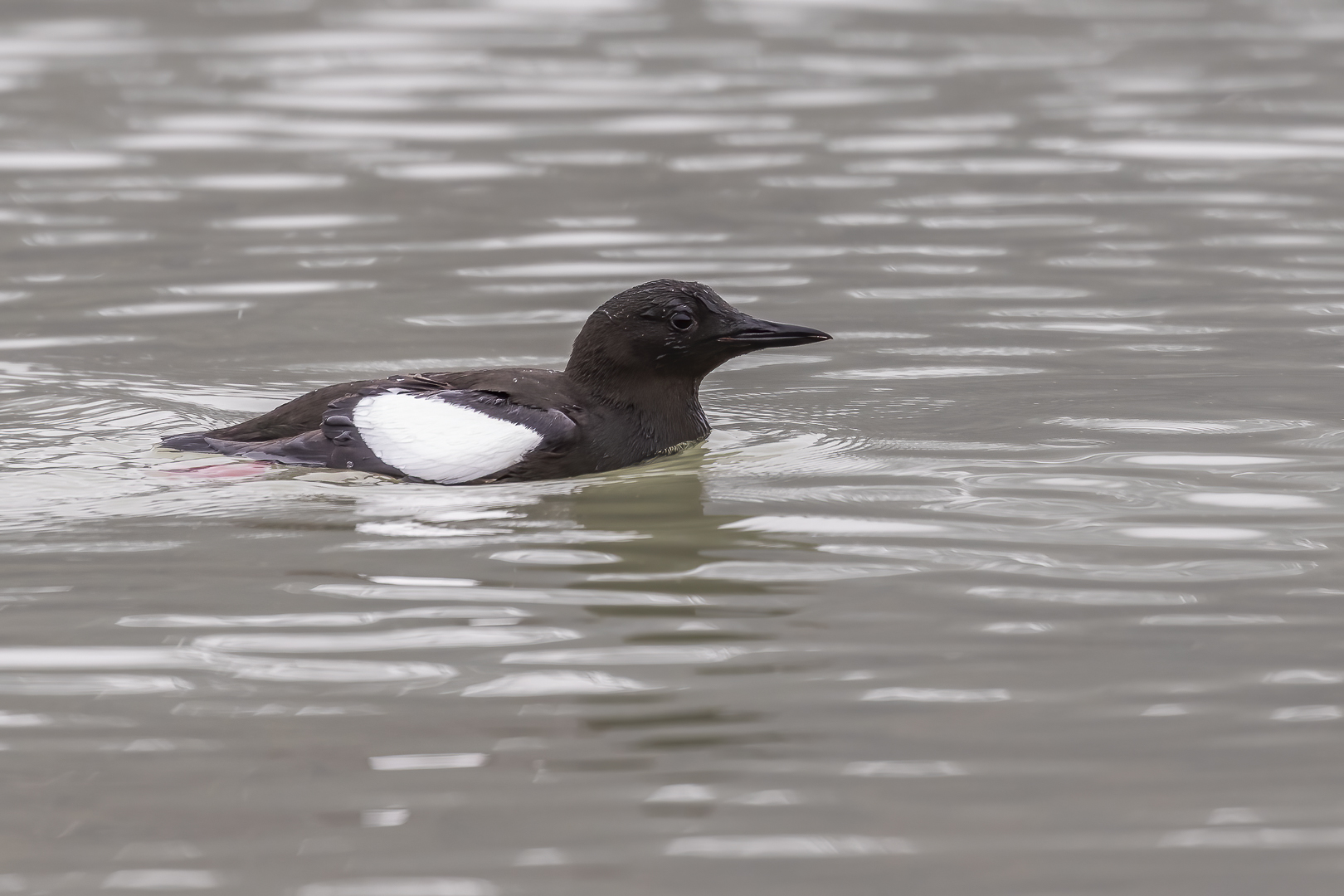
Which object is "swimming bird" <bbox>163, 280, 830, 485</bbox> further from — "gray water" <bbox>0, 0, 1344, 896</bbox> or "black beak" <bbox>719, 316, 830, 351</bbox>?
"gray water" <bbox>0, 0, 1344, 896</bbox>

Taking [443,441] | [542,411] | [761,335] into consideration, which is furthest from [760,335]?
[443,441]

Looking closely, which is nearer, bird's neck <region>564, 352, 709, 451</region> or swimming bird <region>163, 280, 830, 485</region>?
swimming bird <region>163, 280, 830, 485</region>

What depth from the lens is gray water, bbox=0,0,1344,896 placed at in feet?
15.0

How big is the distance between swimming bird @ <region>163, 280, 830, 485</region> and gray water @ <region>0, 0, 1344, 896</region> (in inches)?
5.6

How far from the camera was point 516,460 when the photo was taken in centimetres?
747

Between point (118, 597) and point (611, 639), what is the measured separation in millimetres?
1714

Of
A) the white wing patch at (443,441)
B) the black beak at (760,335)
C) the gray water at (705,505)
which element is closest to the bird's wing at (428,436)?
the white wing patch at (443,441)

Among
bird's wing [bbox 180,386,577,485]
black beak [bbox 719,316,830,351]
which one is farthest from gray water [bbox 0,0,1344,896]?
black beak [bbox 719,316,830,351]

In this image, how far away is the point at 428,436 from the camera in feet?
24.3

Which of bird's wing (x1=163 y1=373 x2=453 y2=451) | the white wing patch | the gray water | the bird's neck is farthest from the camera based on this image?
the bird's neck

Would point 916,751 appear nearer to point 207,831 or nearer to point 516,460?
point 207,831

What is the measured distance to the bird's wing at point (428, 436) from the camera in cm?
740

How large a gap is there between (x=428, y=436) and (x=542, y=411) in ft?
1.58

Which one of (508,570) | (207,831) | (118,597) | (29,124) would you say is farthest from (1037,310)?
(29,124)
